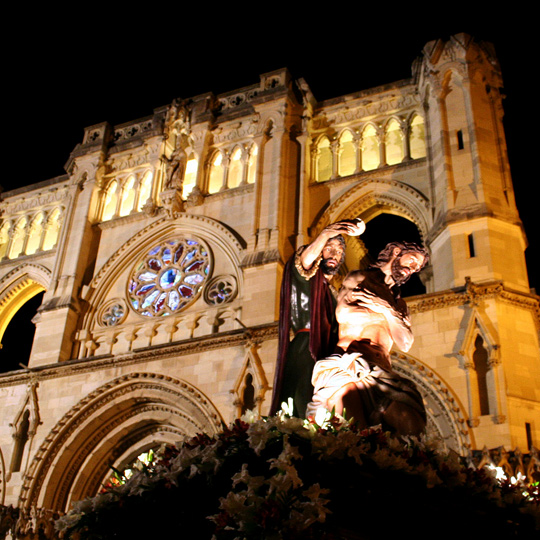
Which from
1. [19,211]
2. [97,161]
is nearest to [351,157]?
[97,161]

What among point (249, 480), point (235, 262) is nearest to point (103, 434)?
point (235, 262)

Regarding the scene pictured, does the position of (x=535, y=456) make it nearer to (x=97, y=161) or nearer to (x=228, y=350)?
(x=228, y=350)

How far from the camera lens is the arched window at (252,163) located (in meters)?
18.2

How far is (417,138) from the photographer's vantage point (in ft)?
56.1

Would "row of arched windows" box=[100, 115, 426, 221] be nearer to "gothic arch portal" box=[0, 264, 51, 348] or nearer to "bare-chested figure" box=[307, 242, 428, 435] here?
"gothic arch portal" box=[0, 264, 51, 348]

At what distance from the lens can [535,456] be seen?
426 inches

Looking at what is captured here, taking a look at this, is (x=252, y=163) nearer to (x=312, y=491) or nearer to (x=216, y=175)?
(x=216, y=175)

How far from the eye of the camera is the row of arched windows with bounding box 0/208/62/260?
20.8 m

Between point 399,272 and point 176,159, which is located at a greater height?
point 176,159

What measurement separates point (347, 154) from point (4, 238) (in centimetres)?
1086

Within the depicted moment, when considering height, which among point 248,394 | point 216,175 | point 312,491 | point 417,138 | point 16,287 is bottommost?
point 312,491

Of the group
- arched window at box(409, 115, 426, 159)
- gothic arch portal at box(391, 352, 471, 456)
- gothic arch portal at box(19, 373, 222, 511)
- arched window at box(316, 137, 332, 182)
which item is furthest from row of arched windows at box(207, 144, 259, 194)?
gothic arch portal at box(391, 352, 471, 456)

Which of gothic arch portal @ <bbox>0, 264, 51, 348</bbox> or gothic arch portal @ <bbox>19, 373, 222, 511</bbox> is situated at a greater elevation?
gothic arch portal @ <bbox>0, 264, 51, 348</bbox>

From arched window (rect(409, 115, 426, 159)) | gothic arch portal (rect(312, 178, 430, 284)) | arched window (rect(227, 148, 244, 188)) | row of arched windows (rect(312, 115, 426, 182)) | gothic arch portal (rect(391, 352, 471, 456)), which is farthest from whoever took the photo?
arched window (rect(227, 148, 244, 188))
